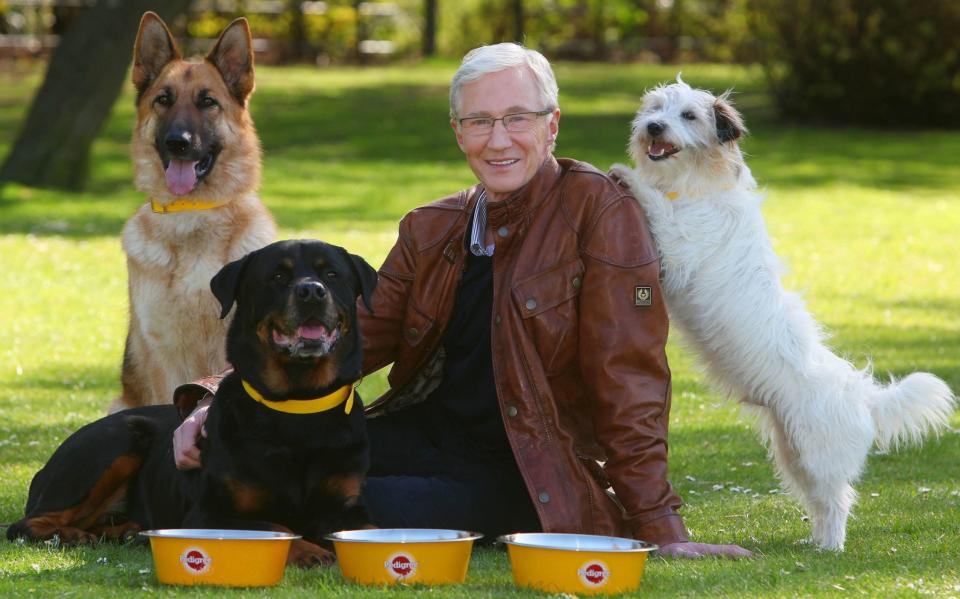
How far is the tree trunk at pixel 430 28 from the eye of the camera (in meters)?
37.0

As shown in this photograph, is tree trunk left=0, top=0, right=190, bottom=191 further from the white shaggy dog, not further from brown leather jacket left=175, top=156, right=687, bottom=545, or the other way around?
brown leather jacket left=175, top=156, right=687, bottom=545

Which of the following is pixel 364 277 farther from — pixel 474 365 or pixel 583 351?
pixel 583 351

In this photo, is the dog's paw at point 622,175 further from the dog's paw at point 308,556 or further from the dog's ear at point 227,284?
the dog's paw at point 308,556

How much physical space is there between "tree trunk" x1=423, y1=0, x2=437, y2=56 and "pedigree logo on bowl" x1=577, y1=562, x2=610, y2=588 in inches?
1324

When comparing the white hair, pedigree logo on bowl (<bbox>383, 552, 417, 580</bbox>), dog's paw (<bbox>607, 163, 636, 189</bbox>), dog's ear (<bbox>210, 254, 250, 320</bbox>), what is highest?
the white hair

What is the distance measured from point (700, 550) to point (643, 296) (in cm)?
91

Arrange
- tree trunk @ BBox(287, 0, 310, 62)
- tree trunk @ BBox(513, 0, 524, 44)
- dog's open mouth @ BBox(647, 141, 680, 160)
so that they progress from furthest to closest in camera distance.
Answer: tree trunk @ BBox(513, 0, 524, 44) < tree trunk @ BBox(287, 0, 310, 62) < dog's open mouth @ BBox(647, 141, 680, 160)

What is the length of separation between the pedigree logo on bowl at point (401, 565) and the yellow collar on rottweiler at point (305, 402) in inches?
27.5

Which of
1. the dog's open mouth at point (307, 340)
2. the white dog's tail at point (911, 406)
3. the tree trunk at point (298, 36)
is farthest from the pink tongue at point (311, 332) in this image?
the tree trunk at point (298, 36)

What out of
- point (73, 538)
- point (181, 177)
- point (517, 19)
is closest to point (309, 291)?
point (73, 538)

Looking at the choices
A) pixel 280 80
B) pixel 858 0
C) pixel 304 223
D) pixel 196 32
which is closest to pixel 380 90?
pixel 280 80

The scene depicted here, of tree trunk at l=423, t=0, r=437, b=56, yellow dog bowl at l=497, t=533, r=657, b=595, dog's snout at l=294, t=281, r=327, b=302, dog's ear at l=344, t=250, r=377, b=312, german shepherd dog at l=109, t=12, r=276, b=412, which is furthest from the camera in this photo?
tree trunk at l=423, t=0, r=437, b=56

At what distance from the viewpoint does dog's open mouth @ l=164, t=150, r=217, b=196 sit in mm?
6430

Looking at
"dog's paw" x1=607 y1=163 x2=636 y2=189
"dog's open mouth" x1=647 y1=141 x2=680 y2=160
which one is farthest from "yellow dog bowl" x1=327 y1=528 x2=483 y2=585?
"dog's open mouth" x1=647 y1=141 x2=680 y2=160
